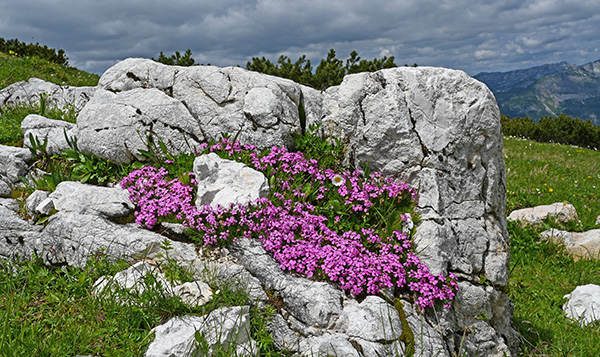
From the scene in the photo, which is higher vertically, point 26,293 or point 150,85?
point 150,85

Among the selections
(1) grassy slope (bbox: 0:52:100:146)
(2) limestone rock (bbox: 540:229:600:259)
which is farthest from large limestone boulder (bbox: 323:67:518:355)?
(1) grassy slope (bbox: 0:52:100:146)

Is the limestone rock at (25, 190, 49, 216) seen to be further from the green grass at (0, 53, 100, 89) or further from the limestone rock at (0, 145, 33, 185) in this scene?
the green grass at (0, 53, 100, 89)

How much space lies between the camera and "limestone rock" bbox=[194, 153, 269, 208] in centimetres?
628

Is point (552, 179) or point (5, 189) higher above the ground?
point (5, 189)

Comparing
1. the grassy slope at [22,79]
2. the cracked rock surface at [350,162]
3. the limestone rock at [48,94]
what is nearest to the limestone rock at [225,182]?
the cracked rock surface at [350,162]

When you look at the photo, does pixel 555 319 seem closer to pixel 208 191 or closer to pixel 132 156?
pixel 208 191

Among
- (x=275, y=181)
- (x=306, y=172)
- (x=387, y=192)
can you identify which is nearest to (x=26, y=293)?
(x=275, y=181)

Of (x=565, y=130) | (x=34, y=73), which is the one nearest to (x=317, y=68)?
(x=34, y=73)

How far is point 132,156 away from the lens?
7.69 metres

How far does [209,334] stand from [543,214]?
473 inches

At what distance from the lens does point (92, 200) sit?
6.57 metres

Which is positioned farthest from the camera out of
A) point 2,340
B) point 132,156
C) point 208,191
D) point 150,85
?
point 150,85

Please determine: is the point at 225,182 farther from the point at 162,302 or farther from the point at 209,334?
the point at 209,334

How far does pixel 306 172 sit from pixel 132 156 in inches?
132
